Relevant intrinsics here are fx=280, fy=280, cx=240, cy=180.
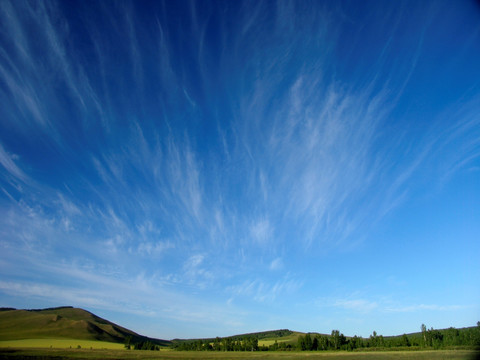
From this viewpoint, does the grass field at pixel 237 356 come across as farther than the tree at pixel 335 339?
No

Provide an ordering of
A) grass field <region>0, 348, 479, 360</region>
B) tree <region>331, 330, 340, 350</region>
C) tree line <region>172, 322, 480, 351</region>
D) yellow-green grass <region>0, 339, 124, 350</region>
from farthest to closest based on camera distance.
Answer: tree <region>331, 330, 340, 350</region>, yellow-green grass <region>0, 339, 124, 350</region>, tree line <region>172, 322, 480, 351</region>, grass field <region>0, 348, 479, 360</region>

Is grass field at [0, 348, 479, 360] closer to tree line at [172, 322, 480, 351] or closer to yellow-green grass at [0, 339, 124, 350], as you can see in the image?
tree line at [172, 322, 480, 351]

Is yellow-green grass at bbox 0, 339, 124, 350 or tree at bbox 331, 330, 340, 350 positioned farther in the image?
tree at bbox 331, 330, 340, 350

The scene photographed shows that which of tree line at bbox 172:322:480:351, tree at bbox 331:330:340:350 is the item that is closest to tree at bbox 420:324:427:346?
tree line at bbox 172:322:480:351

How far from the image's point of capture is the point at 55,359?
6019 centimetres

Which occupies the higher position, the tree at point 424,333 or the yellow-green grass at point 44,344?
the tree at point 424,333

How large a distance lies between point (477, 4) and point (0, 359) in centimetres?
8379

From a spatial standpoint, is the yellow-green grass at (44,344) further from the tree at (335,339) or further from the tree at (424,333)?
the tree at (424,333)

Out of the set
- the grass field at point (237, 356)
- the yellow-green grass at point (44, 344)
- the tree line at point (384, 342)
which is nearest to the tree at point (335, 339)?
the tree line at point (384, 342)

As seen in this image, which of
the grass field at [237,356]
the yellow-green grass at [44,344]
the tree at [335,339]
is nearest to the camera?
the grass field at [237,356]

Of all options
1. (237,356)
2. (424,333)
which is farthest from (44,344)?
(424,333)

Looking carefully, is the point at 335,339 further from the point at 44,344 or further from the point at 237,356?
the point at 44,344

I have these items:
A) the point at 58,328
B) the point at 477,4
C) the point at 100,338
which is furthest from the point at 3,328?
the point at 477,4

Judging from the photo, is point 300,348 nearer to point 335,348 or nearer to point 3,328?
point 335,348
